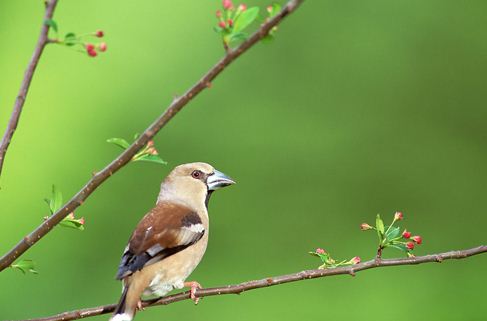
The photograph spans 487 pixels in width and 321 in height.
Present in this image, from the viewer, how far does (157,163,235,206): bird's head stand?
15.2 ft

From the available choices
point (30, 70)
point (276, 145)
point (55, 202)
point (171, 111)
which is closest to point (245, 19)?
point (171, 111)

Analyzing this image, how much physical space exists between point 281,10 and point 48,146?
620 centimetres

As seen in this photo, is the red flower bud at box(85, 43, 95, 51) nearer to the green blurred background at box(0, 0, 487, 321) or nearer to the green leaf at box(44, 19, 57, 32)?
the green leaf at box(44, 19, 57, 32)

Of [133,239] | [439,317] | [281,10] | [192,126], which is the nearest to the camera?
[281,10]

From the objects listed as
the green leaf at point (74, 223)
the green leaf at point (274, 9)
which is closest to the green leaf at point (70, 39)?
the green leaf at point (274, 9)

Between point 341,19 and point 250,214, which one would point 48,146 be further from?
point 341,19

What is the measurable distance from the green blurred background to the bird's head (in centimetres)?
270

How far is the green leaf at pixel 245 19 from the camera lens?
8.51 feet

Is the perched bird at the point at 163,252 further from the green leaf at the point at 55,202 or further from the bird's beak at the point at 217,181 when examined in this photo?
the green leaf at the point at 55,202

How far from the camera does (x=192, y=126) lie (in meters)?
8.40

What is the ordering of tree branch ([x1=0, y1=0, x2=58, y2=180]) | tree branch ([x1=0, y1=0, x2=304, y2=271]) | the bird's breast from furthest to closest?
the bird's breast
tree branch ([x1=0, y1=0, x2=58, y2=180])
tree branch ([x1=0, y1=0, x2=304, y2=271])

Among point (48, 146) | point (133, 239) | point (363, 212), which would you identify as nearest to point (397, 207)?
point (363, 212)

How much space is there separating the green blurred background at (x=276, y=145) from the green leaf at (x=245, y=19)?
15.9 ft

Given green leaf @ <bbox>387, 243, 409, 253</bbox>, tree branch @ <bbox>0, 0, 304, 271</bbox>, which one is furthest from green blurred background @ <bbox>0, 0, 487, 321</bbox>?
tree branch @ <bbox>0, 0, 304, 271</bbox>
